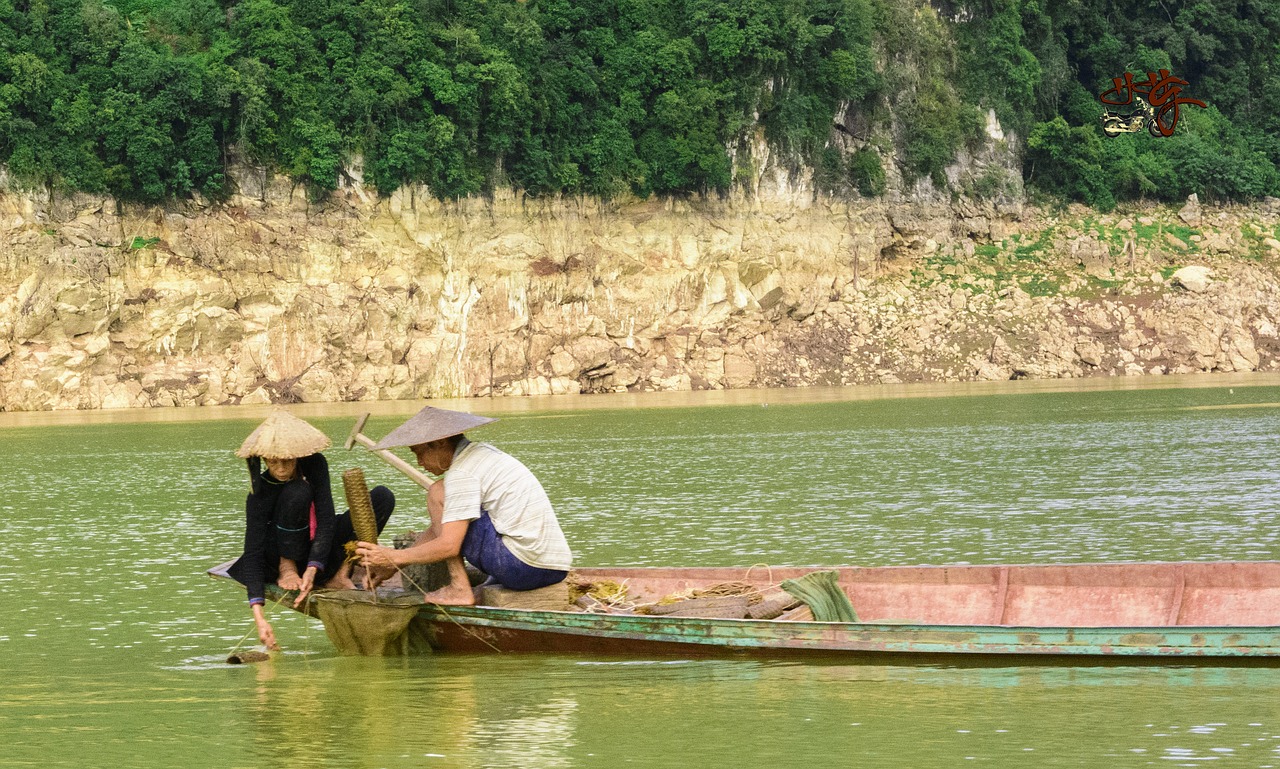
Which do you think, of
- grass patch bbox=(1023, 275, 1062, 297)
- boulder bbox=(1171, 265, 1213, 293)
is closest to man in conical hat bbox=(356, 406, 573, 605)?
grass patch bbox=(1023, 275, 1062, 297)

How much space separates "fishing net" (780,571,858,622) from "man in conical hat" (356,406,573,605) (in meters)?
1.72

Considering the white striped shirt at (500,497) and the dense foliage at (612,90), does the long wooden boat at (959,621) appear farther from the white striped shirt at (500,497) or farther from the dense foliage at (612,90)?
the dense foliage at (612,90)

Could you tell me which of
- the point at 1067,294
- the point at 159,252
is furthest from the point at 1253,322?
the point at 159,252

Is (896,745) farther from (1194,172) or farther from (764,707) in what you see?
(1194,172)

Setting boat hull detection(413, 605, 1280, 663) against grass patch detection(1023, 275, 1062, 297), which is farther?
grass patch detection(1023, 275, 1062, 297)

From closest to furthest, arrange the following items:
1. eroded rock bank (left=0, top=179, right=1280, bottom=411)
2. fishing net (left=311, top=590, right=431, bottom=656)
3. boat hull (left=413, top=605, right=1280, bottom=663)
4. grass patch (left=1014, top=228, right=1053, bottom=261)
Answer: boat hull (left=413, top=605, right=1280, bottom=663)
fishing net (left=311, top=590, right=431, bottom=656)
eroded rock bank (left=0, top=179, right=1280, bottom=411)
grass patch (left=1014, top=228, right=1053, bottom=261)

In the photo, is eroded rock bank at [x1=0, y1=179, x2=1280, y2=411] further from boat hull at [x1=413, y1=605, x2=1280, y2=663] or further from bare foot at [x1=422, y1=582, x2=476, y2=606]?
boat hull at [x1=413, y1=605, x2=1280, y2=663]

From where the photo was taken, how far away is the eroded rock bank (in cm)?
5675

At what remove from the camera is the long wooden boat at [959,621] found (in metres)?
10.0

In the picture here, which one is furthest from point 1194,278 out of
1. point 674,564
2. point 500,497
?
point 500,497

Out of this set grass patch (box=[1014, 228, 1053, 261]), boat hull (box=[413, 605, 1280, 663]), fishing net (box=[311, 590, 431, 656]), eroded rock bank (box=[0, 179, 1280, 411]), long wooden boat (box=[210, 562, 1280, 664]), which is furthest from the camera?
grass patch (box=[1014, 228, 1053, 261])

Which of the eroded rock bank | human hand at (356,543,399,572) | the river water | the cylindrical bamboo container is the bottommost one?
the river water

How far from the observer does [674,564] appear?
54.9 feet
